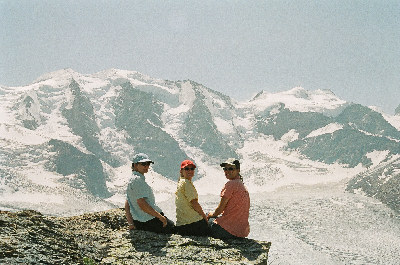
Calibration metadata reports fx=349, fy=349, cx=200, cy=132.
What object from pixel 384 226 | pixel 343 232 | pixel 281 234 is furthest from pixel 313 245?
pixel 384 226

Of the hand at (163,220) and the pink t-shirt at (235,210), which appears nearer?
the hand at (163,220)

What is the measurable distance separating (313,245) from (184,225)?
15741cm

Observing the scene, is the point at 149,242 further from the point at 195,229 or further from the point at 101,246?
the point at 195,229

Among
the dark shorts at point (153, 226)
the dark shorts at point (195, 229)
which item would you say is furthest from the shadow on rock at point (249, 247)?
the dark shorts at point (153, 226)

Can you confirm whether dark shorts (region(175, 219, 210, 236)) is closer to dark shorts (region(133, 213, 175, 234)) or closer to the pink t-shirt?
dark shorts (region(133, 213, 175, 234))

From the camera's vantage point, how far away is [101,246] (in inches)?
376

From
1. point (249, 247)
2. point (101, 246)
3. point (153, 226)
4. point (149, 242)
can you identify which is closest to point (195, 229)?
point (153, 226)

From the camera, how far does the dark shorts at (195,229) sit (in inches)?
432

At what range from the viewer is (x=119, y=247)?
31.2 ft

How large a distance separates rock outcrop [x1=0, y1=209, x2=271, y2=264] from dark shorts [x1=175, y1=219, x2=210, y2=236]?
0.34m

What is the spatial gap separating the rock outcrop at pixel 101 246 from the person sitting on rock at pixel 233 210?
35 centimetres

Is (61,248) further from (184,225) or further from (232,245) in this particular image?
(232,245)

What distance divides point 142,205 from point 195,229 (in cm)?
194

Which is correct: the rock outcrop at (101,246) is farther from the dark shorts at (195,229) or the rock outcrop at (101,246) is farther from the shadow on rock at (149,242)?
the dark shorts at (195,229)
